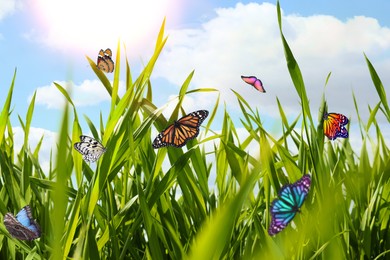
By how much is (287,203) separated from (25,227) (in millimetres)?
544

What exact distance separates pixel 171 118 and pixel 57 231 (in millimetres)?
904

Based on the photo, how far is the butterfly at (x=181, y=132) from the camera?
1.17 metres

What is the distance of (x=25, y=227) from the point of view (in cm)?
112

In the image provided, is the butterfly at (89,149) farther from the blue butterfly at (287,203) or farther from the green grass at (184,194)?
the blue butterfly at (287,203)

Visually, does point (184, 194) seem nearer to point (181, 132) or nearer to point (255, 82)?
point (181, 132)

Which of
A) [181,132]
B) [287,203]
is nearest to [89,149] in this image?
[181,132]

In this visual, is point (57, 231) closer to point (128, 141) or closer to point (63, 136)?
point (63, 136)

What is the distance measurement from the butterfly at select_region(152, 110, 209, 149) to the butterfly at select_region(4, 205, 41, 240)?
32cm

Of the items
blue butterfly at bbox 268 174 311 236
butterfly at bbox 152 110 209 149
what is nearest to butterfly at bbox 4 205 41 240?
butterfly at bbox 152 110 209 149

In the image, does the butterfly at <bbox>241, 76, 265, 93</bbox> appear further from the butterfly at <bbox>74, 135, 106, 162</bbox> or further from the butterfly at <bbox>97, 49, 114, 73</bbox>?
the butterfly at <bbox>74, 135, 106, 162</bbox>

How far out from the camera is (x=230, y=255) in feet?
3.69

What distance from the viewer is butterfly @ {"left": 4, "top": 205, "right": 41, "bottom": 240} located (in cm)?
114

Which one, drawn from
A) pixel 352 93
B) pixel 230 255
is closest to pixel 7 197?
pixel 230 255

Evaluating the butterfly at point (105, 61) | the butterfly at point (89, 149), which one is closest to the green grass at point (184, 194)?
the butterfly at point (89, 149)
